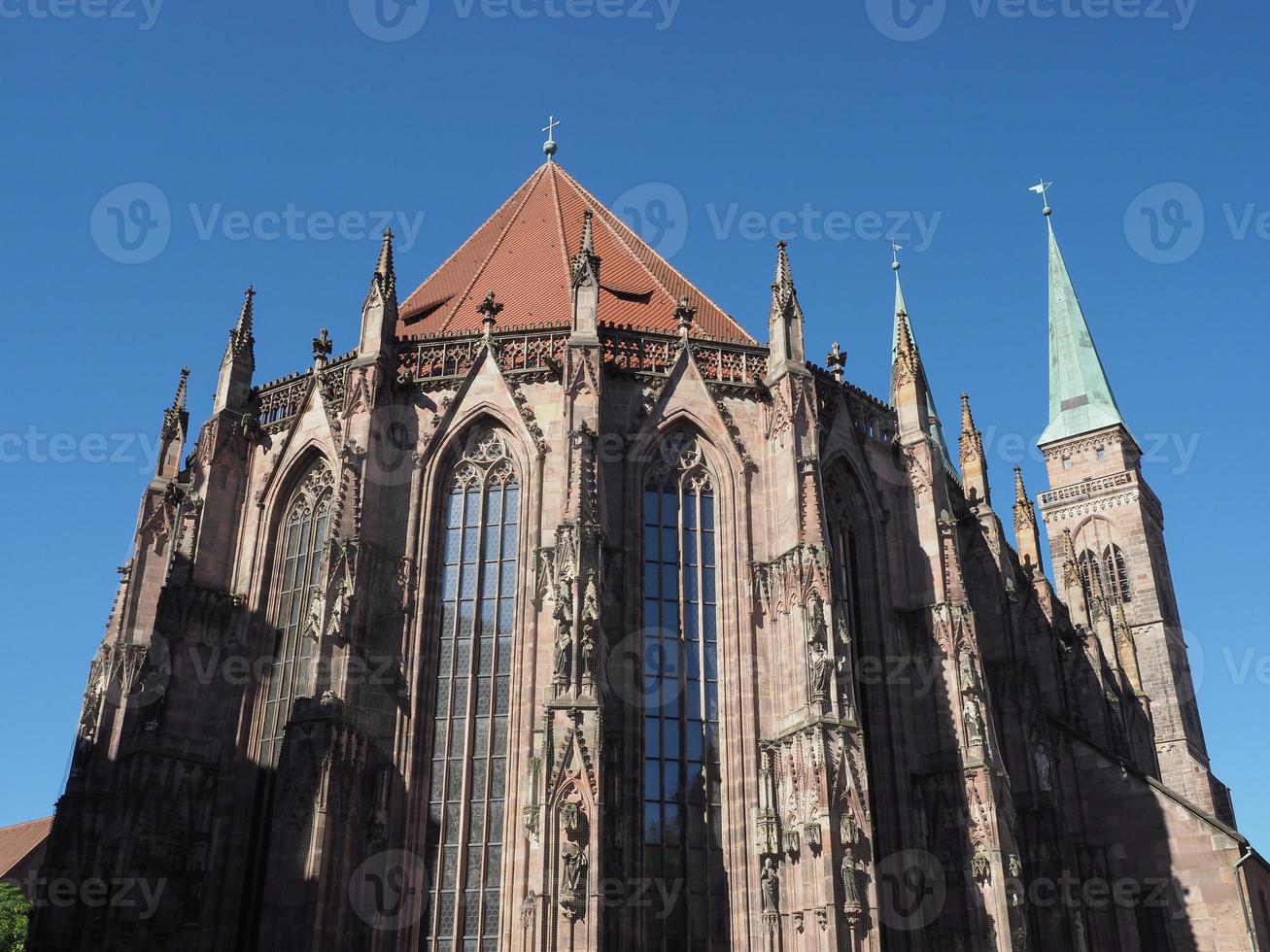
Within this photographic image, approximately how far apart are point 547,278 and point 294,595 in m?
9.21

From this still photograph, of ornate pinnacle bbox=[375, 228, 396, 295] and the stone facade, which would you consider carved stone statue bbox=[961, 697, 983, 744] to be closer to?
the stone facade

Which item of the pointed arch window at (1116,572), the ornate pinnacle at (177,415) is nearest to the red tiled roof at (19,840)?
the ornate pinnacle at (177,415)

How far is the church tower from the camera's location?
51.3 meters

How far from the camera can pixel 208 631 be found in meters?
23.8

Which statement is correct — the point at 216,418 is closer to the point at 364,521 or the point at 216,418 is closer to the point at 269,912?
the point at 364,521

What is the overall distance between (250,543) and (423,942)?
8.82 meters

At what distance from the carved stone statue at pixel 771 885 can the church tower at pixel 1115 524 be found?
1223 inches

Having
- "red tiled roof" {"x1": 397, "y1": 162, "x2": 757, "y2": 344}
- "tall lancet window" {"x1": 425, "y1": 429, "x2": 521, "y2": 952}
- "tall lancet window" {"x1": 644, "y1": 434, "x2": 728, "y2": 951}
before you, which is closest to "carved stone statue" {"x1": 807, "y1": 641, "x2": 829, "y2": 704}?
"tall lancet window" {"x1": 644, "y1": 434, "x2": 728, "y2": 951}

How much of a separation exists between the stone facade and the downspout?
4.87m

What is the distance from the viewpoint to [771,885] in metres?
20.9

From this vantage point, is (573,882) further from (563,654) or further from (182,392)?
(182,392)

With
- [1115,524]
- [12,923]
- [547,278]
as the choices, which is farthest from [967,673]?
[1115,524]

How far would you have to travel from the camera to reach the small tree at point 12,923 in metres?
30.8

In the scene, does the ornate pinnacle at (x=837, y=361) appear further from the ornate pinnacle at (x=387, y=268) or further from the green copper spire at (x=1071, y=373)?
the green copper spire at (x=1071, y=373)
